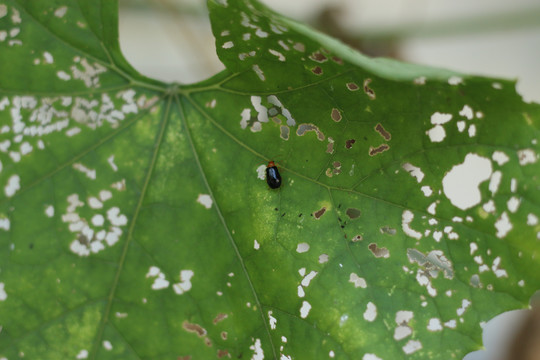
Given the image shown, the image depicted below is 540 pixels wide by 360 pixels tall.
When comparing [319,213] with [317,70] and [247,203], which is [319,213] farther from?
[317,70]

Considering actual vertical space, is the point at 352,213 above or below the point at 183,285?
above

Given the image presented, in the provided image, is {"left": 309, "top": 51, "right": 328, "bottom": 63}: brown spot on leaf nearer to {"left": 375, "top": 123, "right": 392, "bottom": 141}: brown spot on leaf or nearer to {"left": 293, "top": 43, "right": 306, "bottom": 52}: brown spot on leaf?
{"left": 293, "top": 43, "right": 306, "bottom": 52}: brown spot on leaf

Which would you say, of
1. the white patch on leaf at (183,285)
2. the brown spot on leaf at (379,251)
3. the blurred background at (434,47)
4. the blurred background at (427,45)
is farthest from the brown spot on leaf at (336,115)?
the blurred background at (427,45)

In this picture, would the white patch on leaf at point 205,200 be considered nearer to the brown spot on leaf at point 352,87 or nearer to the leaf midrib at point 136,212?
the leaf midrib at point 136,212

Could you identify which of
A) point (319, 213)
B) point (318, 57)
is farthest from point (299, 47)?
point (319, 213)

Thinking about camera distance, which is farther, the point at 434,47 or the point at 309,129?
the point at 434,47

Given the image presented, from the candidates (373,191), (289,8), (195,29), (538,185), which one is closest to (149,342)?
(373,191)

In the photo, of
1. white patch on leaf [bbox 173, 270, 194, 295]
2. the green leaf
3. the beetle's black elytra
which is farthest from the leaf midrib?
the beetle's black elytra
